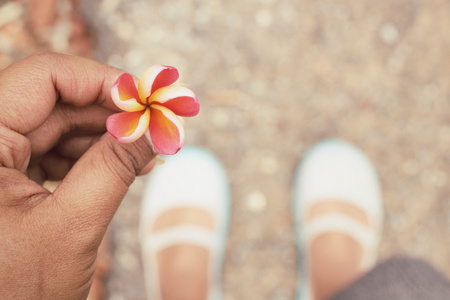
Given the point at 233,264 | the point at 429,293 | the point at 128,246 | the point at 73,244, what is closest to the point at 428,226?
the point at 429,293

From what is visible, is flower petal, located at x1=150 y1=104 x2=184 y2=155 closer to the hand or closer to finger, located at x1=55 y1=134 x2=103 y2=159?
the hand

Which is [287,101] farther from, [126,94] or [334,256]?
[126,94]

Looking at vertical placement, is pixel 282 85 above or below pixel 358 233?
above

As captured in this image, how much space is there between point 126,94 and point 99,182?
0.52 feet

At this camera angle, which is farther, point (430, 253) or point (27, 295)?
point (430, 253)

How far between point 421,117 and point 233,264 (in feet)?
2.74

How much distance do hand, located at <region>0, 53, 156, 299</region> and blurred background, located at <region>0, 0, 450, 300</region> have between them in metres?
0.71

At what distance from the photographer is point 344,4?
1380mm

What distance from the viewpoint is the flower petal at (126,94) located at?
519mm

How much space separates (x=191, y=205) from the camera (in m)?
1.40

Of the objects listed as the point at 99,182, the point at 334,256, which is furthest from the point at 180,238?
the point at 99,182

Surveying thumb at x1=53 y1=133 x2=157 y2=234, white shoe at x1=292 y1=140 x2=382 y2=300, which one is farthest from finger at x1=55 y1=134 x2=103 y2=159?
white shoe at x1=292 y1=140 x2=382 y2=300

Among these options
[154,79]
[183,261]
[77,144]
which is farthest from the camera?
[183,261]

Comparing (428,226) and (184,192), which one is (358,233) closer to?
(428,226)
